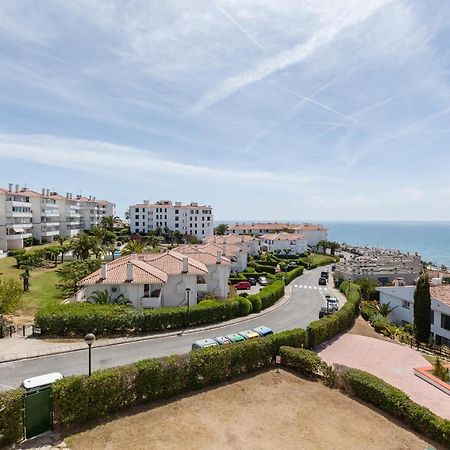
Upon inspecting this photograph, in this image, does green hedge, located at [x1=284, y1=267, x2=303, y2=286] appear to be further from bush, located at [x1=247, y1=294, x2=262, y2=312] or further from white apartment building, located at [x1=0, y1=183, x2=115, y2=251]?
white apartment building, located at [x1=0, y1=183, x2=115, y2=251]

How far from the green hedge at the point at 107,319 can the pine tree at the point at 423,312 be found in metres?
22.9

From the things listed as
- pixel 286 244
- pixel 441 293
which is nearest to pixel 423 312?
pixel 441 293

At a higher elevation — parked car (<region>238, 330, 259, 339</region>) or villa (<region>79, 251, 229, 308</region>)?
villa (<region>79, 251, 229, 308</region>)

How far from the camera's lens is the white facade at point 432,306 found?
127 ft

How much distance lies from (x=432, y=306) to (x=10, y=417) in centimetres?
4076

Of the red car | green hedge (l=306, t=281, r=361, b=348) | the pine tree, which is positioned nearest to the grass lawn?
green hedge (l=306, t=281, r=361, b=348)

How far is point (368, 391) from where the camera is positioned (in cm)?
1994

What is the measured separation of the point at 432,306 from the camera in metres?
40.6

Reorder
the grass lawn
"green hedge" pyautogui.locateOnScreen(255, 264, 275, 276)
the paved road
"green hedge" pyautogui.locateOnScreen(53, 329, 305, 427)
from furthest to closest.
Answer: "green hedge" pyautogui.locateOnScreen(255, 264, 275, 276) < the grass lawn < the paved road < "green hedge" pyautogui.locateOnScreen(53, 329, 305, 427)

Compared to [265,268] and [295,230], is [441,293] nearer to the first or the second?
[265,268]

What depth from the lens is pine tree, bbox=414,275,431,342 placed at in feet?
127

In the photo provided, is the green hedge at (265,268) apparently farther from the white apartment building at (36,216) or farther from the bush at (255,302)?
the white apartment building at (36,216)

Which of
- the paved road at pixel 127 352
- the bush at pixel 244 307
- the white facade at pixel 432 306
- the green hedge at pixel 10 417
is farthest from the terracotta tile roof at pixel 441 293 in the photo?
the green hedge at pixel 10 417

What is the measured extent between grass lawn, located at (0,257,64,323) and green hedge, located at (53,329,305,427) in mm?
21761
